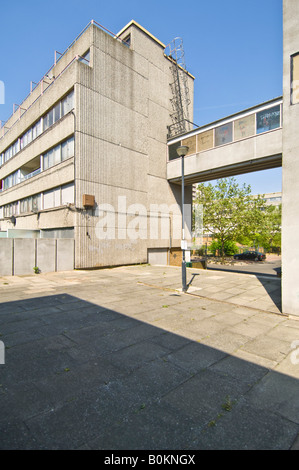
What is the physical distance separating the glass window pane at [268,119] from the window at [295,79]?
9283 mm

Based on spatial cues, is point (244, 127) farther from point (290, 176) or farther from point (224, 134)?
point (290, 176)

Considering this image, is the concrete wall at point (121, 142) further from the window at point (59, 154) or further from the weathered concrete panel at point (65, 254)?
the window at point (59, 154)

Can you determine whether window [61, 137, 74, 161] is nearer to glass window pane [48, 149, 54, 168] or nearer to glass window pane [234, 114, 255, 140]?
glass window pane [48, 149, 54, 168]

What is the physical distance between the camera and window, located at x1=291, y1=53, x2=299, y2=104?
6.72 metres

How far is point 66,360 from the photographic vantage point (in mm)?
4141

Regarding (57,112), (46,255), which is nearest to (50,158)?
(57,112)

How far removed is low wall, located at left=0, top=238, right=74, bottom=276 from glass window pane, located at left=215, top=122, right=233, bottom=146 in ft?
43.1

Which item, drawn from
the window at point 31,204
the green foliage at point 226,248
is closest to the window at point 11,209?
the window at point 31,204

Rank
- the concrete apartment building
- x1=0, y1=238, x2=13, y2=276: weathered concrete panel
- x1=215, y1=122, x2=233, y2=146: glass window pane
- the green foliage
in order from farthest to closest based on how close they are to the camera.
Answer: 1. the green foliage
2. x1=215, y1=122, x2=233, y2=146: glass window pane
3. the concrete apartment building
4. x1=0, y1=238, x2=13, y2=276: weathered concrete panel

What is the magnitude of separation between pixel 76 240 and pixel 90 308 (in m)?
8.94

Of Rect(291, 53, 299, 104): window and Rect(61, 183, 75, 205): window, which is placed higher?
Rect(291, 53, 299, 104): window

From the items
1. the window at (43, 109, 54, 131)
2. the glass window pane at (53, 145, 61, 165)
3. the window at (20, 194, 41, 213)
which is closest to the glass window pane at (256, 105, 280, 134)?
the glass window pane at (53, 145, 61, 165)

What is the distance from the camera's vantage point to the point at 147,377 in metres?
3.66
